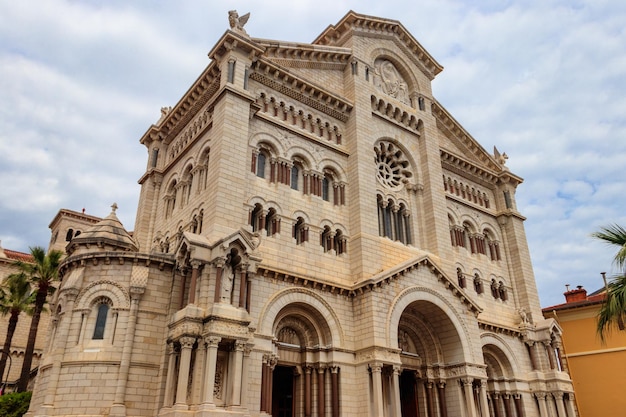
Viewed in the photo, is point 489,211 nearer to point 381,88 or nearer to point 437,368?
point 381,88

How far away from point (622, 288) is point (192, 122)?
2118cm

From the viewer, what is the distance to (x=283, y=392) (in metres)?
23.1

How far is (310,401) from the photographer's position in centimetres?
2184

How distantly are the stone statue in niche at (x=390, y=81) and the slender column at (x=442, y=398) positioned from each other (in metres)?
17.2

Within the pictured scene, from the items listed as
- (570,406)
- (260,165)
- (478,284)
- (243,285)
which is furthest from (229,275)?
(570,406)

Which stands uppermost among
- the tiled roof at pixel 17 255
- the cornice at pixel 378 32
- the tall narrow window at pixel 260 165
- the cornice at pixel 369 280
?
the cornice at pixel 378 32

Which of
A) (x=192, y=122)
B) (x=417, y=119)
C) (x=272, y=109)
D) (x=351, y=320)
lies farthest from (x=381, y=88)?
(x=351, y=320)

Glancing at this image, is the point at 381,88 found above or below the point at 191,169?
above

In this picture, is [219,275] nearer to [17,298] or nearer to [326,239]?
[326,239]

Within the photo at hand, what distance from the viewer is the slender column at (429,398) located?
25.5m

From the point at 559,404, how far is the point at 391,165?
55.2ft

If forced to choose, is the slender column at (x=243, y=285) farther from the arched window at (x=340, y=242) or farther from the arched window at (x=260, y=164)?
the arched window at (x=340, y=242)

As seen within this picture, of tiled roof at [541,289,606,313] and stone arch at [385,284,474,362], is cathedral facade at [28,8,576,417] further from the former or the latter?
tiled roof at [541,289,606,313]

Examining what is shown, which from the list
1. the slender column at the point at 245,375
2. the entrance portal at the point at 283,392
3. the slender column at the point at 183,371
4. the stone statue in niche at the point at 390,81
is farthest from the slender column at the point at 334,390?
the stone statue in niche at the point at 390,81
